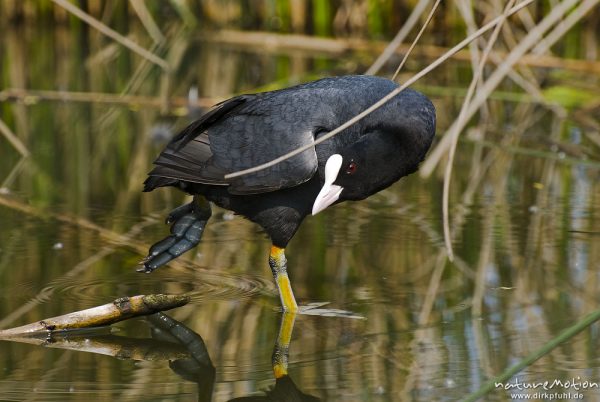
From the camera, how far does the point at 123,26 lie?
37.8 ft

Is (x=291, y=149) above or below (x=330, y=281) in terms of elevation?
above

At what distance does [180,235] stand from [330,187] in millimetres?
694

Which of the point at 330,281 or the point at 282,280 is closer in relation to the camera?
the point at 282,280

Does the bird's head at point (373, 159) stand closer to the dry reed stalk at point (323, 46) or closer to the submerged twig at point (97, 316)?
the submerged twig at point (97, 316)

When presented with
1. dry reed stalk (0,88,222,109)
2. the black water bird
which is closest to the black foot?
the black water bird

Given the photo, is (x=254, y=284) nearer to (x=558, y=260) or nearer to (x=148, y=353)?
(x=148, y=353)

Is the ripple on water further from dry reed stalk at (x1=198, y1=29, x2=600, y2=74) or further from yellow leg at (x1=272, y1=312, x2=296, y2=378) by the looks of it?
dry reed stalk at (x1=198, y1=29, x2=600, y2=74)

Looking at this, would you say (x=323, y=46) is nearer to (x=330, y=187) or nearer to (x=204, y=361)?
(x=330, y=187)

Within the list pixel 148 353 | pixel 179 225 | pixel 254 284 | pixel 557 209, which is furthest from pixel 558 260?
pixel 148 353

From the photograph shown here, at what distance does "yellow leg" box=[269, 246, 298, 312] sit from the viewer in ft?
12.2

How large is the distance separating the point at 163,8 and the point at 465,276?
8.86 m

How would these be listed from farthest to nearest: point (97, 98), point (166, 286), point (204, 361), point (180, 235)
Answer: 1. point (97, 98)
2. point (180, 235)
3. point (166, 286)
4. point (204, 361)

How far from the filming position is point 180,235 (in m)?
4.09

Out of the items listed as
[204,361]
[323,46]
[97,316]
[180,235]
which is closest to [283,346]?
[204,361]
